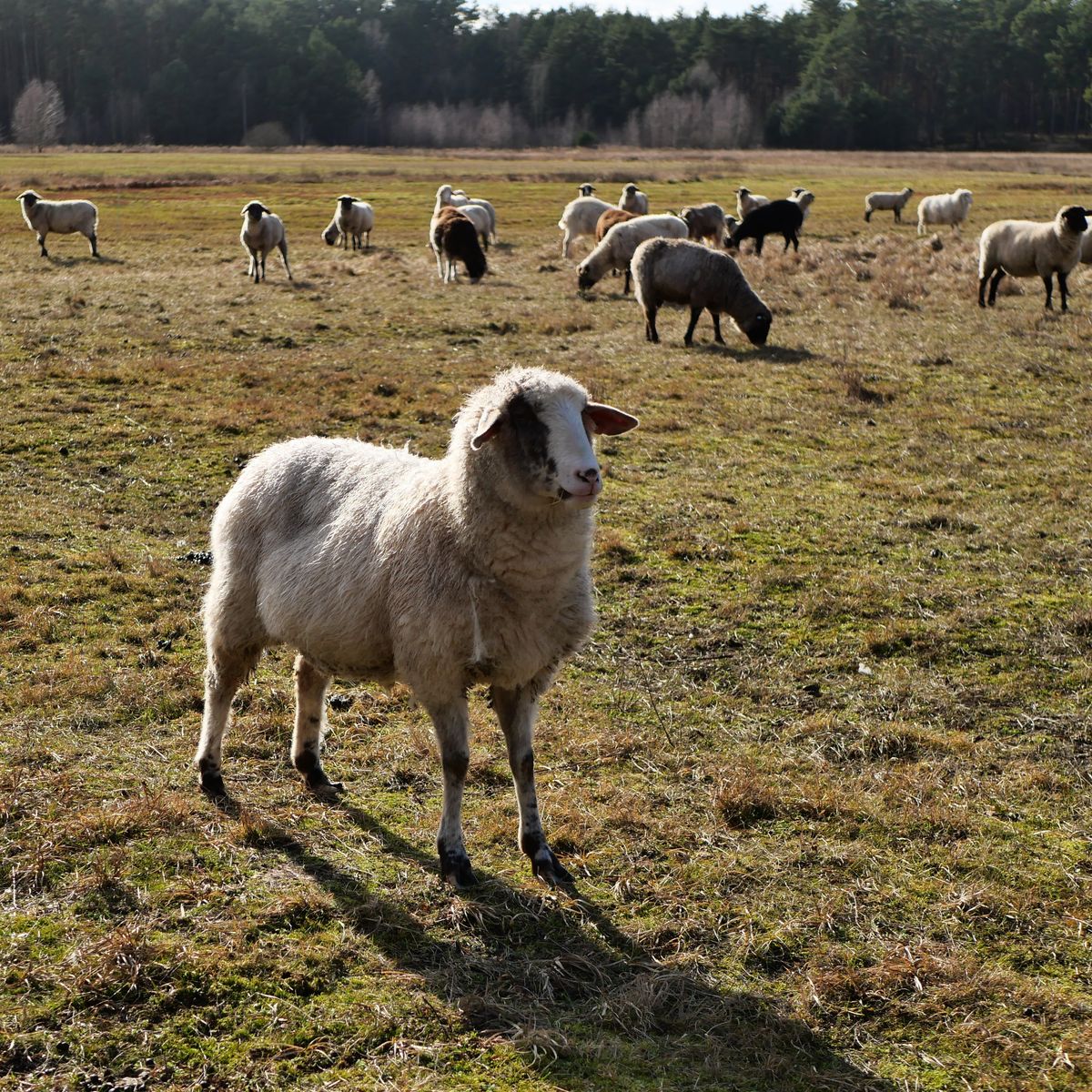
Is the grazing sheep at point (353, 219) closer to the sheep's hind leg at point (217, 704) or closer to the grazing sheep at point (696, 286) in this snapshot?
the grazing sheep at point (696, 286)

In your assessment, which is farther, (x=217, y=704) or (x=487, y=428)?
→ (x=217, y=704)

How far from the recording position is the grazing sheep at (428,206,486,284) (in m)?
26.0

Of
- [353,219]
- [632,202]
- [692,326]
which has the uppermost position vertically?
[632,202]

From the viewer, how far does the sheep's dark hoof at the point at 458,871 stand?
5.26 metres

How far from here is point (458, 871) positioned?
5277 millimetres

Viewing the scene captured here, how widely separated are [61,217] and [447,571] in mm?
29194

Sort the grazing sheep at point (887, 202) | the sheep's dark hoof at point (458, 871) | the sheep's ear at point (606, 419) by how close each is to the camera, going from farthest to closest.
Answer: the grazing sheep at point (887, 202), the sheep's ear at point (606, 419), the sheep's dark hoof at point (458, 871)

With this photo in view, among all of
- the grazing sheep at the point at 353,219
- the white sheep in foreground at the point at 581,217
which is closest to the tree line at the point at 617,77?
the grazing sheep at the point at 353,219

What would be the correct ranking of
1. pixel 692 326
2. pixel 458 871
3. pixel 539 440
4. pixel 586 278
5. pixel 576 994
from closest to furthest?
pixel 576 994
pixel 539 440
pixel 458 871
pixel 692 326
pixel 586 278

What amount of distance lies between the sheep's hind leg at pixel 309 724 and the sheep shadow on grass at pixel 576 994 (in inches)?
31.5

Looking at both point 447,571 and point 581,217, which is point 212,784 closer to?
point 447,571

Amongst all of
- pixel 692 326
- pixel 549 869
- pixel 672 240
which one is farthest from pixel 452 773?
pixel 672 240

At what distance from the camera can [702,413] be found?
1477 cm

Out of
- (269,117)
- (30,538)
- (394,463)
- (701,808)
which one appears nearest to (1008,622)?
(701,808)
